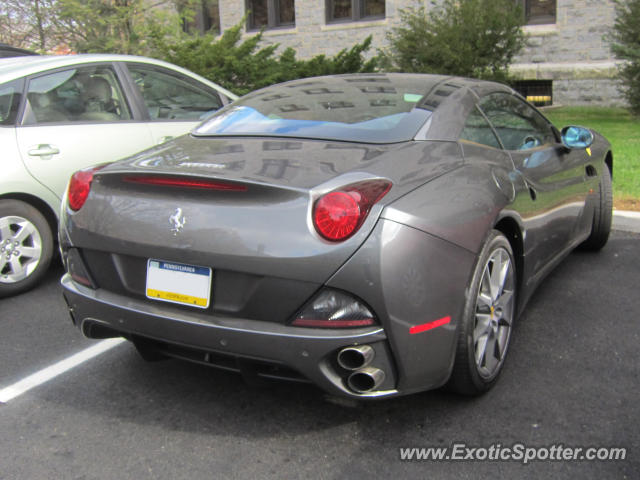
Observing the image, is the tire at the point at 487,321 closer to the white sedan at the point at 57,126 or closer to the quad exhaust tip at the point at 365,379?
the quad exhaust tip at the point at 365,379

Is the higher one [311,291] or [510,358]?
[311,291]

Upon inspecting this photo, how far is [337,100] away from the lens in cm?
354

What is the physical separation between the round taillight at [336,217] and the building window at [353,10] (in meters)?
18.9

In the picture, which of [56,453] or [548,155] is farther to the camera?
[548,155]

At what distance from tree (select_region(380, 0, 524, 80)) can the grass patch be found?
181 centimetres

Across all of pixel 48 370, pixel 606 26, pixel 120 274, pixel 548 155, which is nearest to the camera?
pixel 120 274

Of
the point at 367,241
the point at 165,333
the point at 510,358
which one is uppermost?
the point at 367,241

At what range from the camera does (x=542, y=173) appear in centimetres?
376

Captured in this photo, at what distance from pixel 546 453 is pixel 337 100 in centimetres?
197

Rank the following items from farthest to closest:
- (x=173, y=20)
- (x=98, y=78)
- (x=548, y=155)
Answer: (x=173, y=20) < (x=98, y=78) < (x=548, y=155)

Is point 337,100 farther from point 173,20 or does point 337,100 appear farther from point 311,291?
point 173,20

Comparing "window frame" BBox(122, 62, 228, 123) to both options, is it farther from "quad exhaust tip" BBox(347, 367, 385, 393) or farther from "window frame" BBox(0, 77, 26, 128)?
"quad exhaust tip" BBox(347, 367, 385, 393)

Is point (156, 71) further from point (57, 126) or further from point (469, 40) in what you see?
point (469, 40)

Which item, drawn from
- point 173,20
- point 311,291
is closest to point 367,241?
point 311,291
